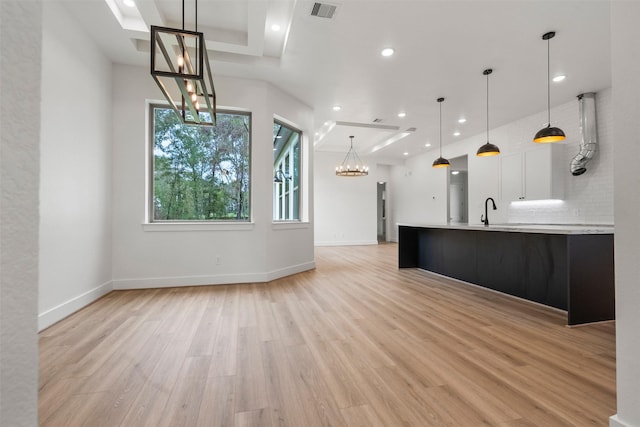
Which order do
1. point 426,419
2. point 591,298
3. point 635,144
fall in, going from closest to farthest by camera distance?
point 635,144 < point 426,419 < point 591,298

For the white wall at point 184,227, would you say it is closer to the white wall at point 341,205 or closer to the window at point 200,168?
the window at point 200,168

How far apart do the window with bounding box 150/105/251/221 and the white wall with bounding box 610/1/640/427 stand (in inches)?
167

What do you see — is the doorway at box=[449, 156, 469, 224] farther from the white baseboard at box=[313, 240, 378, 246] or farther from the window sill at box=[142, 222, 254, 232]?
the window sill at box=[142, 222, 254, 232]

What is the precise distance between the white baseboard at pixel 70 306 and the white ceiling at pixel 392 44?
305 cm

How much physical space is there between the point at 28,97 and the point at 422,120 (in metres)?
7.45

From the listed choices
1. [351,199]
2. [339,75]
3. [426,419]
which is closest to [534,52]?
[339,75]

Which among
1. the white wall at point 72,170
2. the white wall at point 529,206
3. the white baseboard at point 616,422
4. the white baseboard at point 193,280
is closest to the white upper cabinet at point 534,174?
the white wall at point 529,206

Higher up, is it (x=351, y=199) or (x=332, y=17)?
(x=332, y=17)

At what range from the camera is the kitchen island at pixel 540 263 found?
298cm

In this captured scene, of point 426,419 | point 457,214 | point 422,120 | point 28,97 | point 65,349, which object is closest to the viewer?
point 28,97

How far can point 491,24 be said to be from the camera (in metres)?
3.45

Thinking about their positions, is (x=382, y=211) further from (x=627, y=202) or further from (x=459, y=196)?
(x=627, y=202)

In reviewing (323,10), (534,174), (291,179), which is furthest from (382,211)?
(323,10)

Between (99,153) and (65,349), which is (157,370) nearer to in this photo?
(65,349)
